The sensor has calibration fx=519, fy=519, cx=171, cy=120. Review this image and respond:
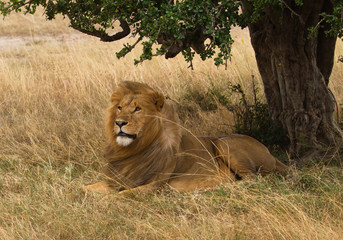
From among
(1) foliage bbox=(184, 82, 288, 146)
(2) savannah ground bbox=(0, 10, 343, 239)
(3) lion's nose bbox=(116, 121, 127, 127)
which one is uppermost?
(3) lion's nose bbox=(116, 121, 127, 127)

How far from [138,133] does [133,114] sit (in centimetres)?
18

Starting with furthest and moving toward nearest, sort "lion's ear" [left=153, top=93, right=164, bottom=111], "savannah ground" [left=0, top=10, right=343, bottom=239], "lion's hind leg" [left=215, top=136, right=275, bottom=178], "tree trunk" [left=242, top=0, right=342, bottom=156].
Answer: "tree trunk" [left=242, top=0, right=342, bottom=156] → "lion's hind leg" [left=215, top=136, right=275, bottom=178] → "lion's ear" [left=153, top=93, right=164, bottom=111] → "savannah ground" [left=0, top=10, right=343, bottom=239]

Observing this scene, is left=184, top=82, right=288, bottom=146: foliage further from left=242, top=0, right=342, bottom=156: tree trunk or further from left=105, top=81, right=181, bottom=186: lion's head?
left=105, top=81, right=181, bottom=186: lion's head

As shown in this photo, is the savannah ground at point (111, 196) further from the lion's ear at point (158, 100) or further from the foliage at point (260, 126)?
the lion's ear at point (158, 100)

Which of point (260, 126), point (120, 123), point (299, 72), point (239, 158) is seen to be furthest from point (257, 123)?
point (120, 123)

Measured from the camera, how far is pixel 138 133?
15.2 ft

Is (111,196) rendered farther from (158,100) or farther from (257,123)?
(257,123)

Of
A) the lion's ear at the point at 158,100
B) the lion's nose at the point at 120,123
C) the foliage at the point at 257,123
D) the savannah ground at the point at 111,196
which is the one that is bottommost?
A: the savannah ground at the point at 111,196

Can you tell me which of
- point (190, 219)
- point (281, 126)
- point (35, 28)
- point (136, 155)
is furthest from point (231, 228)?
point (35, 28)

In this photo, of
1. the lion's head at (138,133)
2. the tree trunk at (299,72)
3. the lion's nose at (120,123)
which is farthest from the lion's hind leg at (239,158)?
the lion's nose at (120,123)

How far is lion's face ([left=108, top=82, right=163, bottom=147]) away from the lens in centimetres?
455

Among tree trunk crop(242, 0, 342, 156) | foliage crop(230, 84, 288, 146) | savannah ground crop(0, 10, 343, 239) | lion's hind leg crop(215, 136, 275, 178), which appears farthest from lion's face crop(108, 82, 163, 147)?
foliage crop(230, 84, 288, 146)

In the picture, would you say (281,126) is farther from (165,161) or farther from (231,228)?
(231,228)

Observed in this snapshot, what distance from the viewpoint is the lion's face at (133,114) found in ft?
14.9
